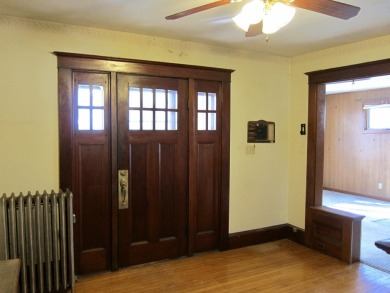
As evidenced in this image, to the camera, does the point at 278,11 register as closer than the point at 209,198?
Yes

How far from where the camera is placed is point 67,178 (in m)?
2.89

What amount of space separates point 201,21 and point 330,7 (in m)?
1.27

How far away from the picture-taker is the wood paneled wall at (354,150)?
21.3 feet

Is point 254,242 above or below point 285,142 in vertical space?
below

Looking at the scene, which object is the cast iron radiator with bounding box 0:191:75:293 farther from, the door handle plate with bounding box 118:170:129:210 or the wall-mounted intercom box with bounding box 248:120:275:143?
the wall-mounted intercom box with bounding box 248:120:275:143

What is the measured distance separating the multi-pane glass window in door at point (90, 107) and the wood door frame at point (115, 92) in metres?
0.09

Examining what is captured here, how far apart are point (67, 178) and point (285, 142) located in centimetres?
272

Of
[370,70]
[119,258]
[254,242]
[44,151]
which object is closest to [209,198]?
[254,242]

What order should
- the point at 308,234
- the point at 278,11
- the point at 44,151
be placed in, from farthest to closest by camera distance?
the point at 308,234, the point at 44,151, the point at 278,11

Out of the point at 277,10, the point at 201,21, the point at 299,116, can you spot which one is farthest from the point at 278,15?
the point at 299,116

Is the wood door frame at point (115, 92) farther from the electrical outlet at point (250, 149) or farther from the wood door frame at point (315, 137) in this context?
the wood door frame at point (315, 137)

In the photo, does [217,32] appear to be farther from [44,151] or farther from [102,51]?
[44,151]

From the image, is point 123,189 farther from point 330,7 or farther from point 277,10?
point 330,7

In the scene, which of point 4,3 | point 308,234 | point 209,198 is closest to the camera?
point 4,3
